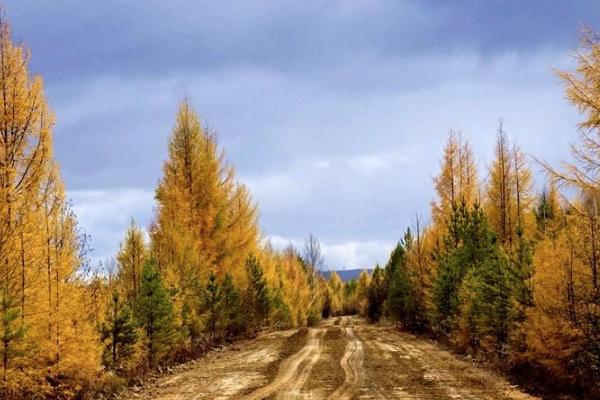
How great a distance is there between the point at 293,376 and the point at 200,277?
10.4 m

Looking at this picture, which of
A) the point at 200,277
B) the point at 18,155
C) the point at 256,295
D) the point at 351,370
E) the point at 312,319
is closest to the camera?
the point at 18,155

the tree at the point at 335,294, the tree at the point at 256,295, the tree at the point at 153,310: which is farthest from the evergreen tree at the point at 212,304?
the tree at the point at 335,294

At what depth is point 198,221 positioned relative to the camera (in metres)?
30.6

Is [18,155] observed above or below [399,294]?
above

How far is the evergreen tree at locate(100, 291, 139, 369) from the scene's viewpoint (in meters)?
17.4

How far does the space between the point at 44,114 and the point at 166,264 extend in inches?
461

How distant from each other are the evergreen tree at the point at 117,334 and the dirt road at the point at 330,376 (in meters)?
1.45

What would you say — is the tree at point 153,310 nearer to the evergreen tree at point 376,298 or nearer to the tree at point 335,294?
the evergreen tree at point 376,298

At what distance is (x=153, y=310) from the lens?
20.3 meters

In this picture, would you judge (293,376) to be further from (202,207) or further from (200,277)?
(202,207)

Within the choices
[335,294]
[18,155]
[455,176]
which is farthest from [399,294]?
[335,294]

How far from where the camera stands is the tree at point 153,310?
20125 mm

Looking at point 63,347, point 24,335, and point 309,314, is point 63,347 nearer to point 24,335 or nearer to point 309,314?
point 24,335

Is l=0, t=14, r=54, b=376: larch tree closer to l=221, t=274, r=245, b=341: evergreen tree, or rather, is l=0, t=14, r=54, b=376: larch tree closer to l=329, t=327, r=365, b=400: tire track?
l=329, t=327, r=365, b=400: tire track
